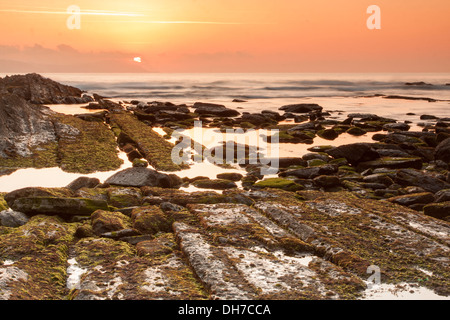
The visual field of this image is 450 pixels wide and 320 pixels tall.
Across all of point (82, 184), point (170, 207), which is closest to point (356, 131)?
point (82, 184)

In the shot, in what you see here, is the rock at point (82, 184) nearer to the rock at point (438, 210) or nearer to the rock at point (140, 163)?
the rock at point (140, 163)

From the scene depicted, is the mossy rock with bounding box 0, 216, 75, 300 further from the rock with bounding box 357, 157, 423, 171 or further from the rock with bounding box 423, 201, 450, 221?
the rock with bounding box 357, 157, 423, 171

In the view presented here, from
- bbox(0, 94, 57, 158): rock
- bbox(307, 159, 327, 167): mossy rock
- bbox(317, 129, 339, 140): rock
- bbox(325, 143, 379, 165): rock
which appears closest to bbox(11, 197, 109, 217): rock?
bbox(0, 94, 57, 158): rock

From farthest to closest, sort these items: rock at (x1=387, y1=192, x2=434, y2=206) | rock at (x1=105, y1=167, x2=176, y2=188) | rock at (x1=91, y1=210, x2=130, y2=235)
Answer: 1. rock at (x1=105, y1=167, x2=176, y2=188)
2. rock at (x1=387, y1=192, x2=434, y2=206)
3. rock at (x1=91, y1=210, x2=130, y2=235)

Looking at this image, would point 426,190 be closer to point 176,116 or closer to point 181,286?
point 181,286

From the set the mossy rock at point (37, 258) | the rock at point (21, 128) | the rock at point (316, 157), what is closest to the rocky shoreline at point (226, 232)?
the mossy rock at point (37, 258)

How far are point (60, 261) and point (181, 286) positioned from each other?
2694 mm

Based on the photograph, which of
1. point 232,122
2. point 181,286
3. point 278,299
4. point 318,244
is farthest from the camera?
point 232,122

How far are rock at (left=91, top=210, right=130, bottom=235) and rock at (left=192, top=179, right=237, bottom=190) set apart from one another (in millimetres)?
5013

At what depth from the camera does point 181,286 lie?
739 centimetres

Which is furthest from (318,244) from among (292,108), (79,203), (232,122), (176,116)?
(292,108)

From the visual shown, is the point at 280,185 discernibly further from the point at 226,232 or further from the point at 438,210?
the point at 226,232

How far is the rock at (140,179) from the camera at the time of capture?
15094mm

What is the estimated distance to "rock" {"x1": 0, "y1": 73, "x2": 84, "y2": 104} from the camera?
53781mm
